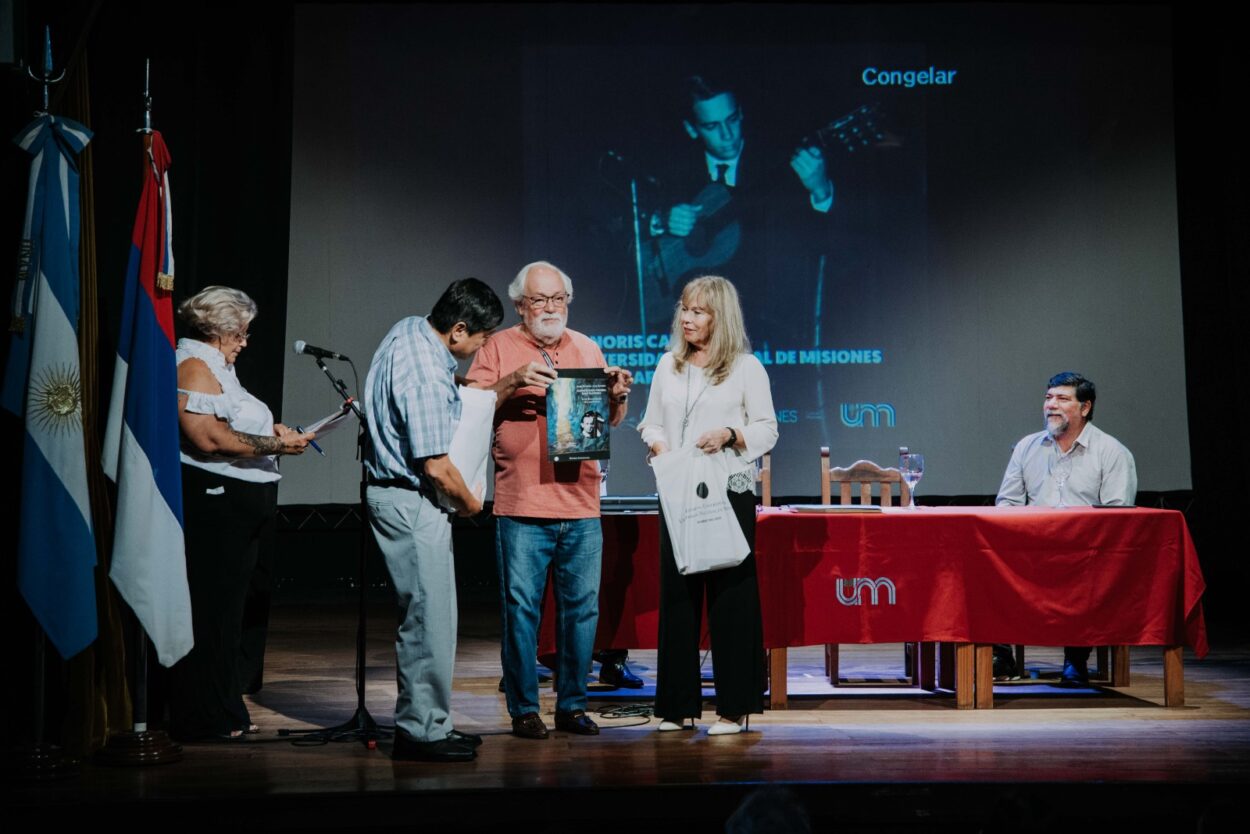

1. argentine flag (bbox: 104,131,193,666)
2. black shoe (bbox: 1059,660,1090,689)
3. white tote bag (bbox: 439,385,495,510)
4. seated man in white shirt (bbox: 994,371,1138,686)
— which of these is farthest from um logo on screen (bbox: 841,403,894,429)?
argentine flag (bbox: 104,131,193,666)

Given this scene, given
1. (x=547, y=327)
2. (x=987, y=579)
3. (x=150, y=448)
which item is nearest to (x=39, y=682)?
(x=150, y=448)

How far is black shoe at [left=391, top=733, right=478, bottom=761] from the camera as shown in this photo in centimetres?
371

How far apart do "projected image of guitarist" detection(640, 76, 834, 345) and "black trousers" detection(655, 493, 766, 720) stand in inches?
134

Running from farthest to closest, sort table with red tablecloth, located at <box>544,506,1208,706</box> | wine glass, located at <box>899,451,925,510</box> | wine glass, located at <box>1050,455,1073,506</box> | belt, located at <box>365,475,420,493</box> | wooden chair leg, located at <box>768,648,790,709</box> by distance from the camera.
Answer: wine glass, located at <box>1050,455,1073,506</box>
wine glass, located at <box>899,451,925,510</box>
wooden chair leg, located at <box>768,648,790,709</box>
table with red tablecloth, located at <box>544,506,1208,706</box>
belt, located at <box>365,475,420,493</box>

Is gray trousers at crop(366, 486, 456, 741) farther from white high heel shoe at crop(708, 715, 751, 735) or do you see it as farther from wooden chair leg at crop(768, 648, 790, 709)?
wooden chair leg at crop(768, 648, 790, 709)

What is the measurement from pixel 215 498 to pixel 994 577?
284 centimetres

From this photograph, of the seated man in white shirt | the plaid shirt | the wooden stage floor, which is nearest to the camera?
the wooden stage floor

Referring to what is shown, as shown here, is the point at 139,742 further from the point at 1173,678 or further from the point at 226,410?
the point at 1173,678

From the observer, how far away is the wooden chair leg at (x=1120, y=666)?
5.12 meters

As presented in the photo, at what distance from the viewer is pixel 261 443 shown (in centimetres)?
416

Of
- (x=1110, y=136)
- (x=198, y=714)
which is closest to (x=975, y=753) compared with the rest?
(x=198, y=714)

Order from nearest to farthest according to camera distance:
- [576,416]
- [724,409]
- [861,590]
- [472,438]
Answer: [472,438], [576,416], [724,409], [861,590]

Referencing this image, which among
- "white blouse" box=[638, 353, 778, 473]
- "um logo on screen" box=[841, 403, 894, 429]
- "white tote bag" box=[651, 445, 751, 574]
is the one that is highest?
"um logo on screen" box=[841, 403, 894, 429]

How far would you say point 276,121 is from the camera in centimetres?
723
